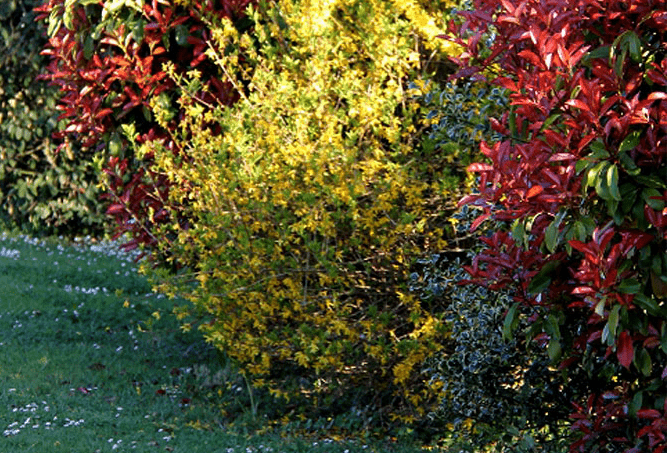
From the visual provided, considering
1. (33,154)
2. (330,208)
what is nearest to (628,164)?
(330,208)

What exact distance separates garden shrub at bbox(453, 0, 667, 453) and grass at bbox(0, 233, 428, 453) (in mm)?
1899

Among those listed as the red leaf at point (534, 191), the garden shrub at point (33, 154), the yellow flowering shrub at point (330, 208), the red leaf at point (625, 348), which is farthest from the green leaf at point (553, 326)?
the garden shrub at point (33, 154)

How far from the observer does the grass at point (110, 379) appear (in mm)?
4543

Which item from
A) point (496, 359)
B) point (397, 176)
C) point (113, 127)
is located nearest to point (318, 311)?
point (397, 176)

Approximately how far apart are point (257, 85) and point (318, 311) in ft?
4.04

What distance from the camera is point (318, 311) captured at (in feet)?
15.6

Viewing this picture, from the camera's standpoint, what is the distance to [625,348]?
2.57 metres

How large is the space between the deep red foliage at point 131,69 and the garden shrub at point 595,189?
2944 millimetres

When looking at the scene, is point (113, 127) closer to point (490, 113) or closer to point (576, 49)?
point (490, 113)

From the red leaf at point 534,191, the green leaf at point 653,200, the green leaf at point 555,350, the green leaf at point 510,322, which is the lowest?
the green leaf at point 555,350

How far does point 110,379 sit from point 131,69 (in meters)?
1.94

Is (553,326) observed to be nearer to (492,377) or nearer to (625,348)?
(625,348)

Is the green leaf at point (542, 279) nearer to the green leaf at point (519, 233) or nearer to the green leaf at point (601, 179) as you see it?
the green leaf at point (519, 233)

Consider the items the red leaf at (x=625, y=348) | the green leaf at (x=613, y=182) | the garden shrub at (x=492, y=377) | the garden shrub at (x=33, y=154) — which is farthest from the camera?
the garden shrub at (x=33, y=154)
